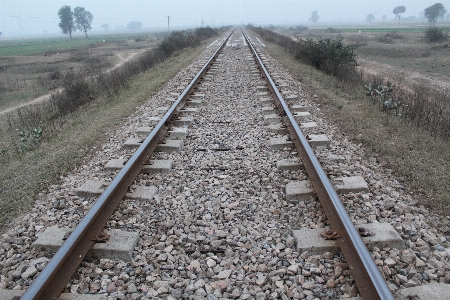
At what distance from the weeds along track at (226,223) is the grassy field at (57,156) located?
258mm

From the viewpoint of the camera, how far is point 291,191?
3.75 metres

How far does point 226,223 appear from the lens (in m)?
3.38

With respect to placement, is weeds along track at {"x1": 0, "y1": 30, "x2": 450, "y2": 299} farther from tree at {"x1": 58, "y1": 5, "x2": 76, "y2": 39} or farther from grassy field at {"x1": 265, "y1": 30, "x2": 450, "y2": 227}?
tree at {"x1": 58, "y1": 5, "x2": 76, "y2": 39}

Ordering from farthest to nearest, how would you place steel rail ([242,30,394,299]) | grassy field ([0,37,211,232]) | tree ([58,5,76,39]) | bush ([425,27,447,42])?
tree ([58,5,76,39])
bush ([425,27,447,42])
grassy field ([0,37,211,232])
steel rail ([242,30,394,299])

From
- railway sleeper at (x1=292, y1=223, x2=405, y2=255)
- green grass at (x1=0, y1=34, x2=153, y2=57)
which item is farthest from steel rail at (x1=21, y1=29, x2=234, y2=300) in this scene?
green grass at (x1=0, y1=34, x2=153, y2=57)

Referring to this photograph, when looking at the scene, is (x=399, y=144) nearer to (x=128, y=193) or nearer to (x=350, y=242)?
(x=350, y=242)

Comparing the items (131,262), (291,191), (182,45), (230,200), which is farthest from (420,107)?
(182,45)

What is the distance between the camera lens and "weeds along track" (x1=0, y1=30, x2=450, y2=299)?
2.64 meters

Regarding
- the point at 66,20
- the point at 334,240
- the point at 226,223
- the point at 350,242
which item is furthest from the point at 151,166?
the point at 66,20

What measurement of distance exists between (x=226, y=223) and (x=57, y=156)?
3.27 meters

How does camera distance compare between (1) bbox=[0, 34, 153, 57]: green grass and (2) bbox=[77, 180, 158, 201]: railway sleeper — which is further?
(1) bbox=[0, 34, 153, 57]: green grass

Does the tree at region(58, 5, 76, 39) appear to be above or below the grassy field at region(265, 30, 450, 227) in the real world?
above

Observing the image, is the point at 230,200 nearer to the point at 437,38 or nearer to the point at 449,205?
the point at 449,205

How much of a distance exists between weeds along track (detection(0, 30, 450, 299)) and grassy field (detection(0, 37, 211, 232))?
26 cm
